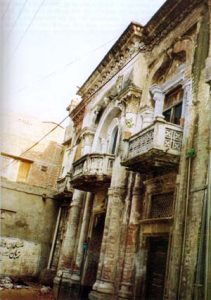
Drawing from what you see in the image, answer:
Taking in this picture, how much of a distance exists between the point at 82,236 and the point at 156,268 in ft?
19.1

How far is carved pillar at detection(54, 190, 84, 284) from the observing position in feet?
49.5

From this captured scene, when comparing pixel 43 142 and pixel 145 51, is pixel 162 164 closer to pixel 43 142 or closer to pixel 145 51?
pixel 145 51

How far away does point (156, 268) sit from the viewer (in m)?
9.90

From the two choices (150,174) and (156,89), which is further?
(156,89)

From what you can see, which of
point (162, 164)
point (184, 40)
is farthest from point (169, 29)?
point (162, 164)

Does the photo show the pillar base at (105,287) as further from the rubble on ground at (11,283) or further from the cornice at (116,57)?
the cornice at (116,57)

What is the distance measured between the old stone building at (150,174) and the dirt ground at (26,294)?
70 centimetres

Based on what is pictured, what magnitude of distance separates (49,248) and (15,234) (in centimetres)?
227

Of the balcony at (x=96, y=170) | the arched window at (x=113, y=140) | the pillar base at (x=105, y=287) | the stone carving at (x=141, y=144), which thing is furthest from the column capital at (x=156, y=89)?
the pillar base at (x=105, y=287)

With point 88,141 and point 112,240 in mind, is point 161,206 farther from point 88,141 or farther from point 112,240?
point 88,141

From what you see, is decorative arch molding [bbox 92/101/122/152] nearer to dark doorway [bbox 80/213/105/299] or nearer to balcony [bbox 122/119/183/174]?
dark doorway [bbox 80/213/105/299]

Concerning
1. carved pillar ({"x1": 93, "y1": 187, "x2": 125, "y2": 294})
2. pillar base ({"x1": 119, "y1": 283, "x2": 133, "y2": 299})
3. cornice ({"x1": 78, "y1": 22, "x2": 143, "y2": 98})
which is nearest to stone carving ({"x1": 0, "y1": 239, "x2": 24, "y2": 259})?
carved pillar ({"x1": 93, "y1": 187, "x2": 125, "y2": 294})

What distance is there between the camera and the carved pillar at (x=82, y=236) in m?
14.5

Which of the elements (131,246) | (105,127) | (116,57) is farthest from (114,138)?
(131,246)
